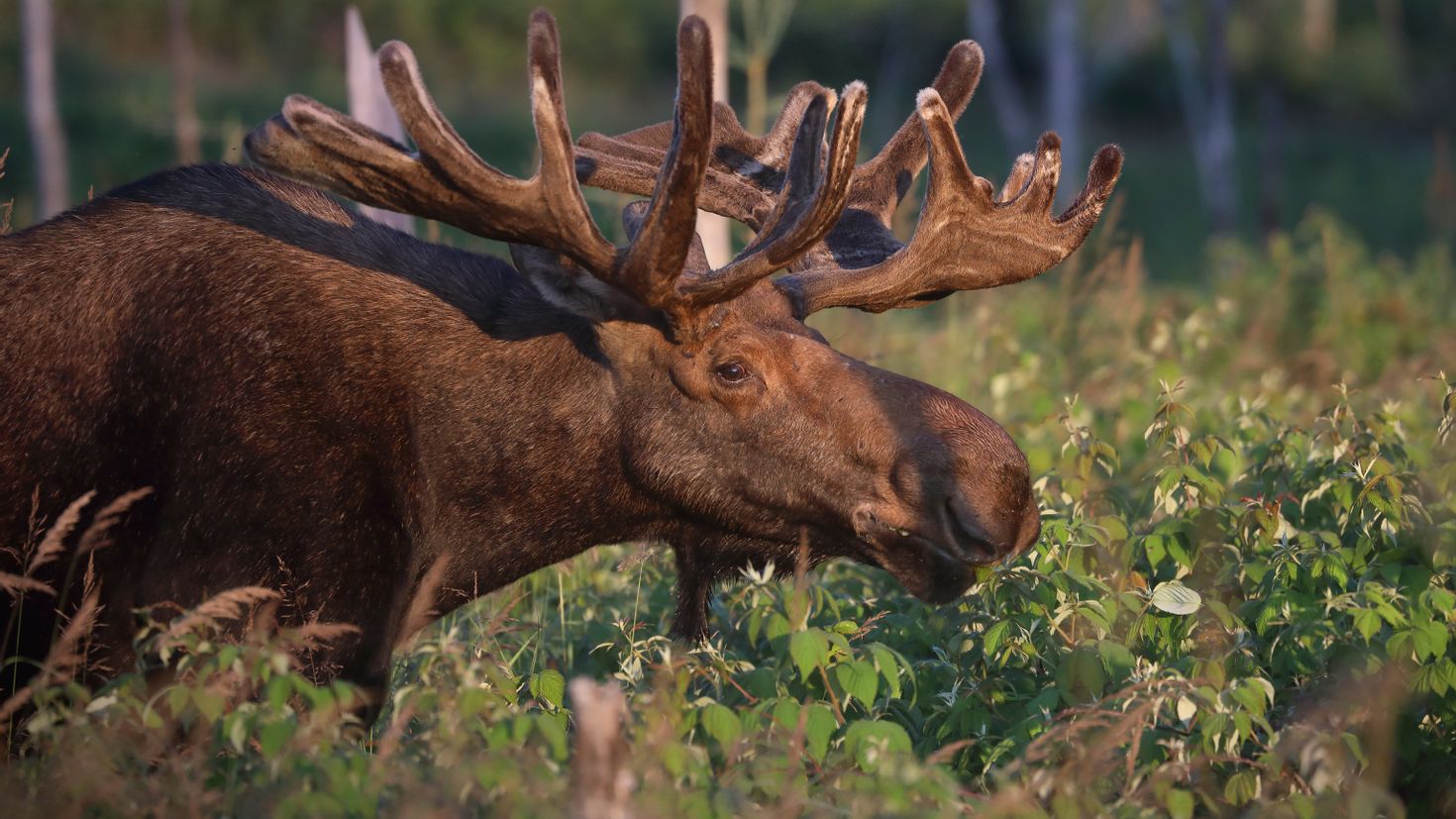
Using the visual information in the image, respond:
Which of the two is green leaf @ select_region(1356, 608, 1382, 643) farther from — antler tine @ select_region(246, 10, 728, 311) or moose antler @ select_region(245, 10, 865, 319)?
antler tine @ select_region(246, 10, 728, 311)

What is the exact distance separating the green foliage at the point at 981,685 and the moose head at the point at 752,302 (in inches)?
11.0

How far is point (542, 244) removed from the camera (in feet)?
12.4

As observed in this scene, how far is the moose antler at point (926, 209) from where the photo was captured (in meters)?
4.12

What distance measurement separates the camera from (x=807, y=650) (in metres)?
3.23

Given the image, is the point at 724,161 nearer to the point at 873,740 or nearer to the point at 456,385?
the point at 456,385

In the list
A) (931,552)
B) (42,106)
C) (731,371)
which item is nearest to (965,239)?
(731,371)

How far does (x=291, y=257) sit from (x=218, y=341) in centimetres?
33

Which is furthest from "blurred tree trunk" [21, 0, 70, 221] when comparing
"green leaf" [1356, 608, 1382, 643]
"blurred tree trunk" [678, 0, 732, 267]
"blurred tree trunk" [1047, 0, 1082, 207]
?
"green leaf" [1356, 608, 1382, 643]

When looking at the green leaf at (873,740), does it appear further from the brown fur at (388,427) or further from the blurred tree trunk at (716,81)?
the blurred tree trunk at (716,81)

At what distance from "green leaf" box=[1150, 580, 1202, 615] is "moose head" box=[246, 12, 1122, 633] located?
0.36m

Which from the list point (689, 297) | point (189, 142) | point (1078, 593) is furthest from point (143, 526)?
point (189, 142)

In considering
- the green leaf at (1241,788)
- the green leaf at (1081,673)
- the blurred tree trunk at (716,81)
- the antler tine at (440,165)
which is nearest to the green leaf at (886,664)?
the green leaf at (1081,673)

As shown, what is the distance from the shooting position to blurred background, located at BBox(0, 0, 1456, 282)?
2352 centimetres

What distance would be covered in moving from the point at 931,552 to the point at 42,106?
15.4 m
